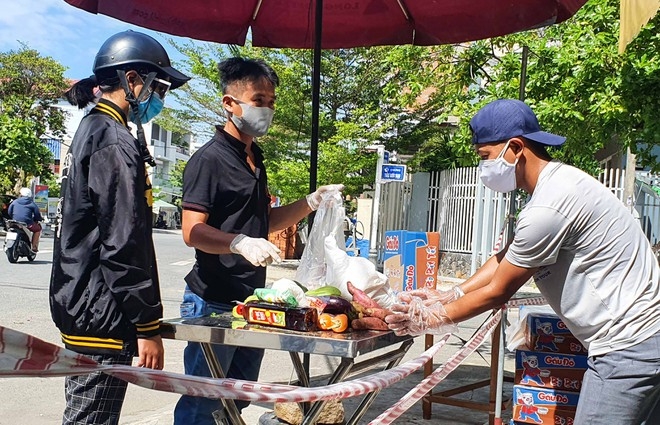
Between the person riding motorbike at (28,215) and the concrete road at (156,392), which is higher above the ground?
the person riding motorbike at (28,215)

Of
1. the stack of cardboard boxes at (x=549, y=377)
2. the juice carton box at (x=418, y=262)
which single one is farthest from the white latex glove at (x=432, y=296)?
the juice carton box at (x=418, y=262)

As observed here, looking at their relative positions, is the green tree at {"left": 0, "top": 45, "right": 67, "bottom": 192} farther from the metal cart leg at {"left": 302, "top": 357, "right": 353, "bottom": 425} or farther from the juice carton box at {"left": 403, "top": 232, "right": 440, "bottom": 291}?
the metal cart leg at {"left": 302, "top": 357, "right": 353, "bottom": 425}

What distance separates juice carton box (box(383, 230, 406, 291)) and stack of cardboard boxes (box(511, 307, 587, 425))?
247cm

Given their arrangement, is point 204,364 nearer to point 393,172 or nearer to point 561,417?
point 561,417

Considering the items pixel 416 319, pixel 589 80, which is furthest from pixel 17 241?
pixel 416 319

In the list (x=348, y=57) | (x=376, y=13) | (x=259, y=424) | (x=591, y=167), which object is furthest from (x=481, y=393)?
(x=348, y=57)

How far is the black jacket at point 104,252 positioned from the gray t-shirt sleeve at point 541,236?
4.48ft

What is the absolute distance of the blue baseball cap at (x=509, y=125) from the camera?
105 inches

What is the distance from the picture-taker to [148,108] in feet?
8.93

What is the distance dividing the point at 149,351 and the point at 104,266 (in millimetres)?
350

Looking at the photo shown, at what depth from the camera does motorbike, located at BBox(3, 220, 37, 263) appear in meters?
14.5

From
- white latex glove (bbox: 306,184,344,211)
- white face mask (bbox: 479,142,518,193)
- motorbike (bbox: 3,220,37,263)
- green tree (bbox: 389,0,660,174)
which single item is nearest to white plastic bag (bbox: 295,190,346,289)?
white latex glove (bbox: 306,184,344,211)

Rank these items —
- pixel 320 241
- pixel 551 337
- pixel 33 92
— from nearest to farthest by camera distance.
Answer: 1. pixel 320 241
2. pixel 551 337
3. pixel 33 92

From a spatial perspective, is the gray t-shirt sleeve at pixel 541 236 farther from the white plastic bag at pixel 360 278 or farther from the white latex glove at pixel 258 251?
the white latex glove at pixel 258 251
